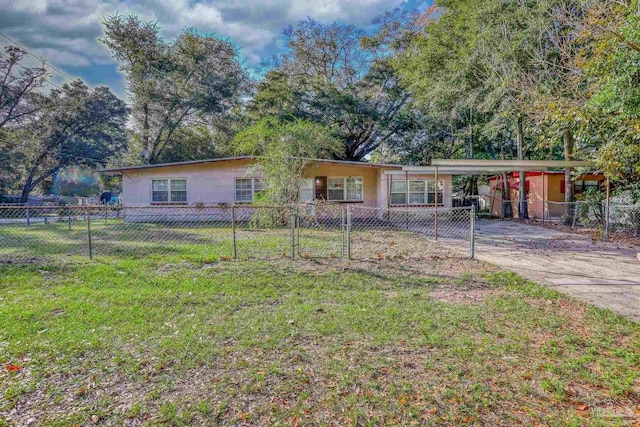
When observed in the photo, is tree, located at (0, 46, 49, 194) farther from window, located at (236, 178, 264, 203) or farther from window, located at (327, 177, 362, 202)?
window, located at (327, 177, 362, 202)

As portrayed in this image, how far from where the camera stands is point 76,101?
76.4ft

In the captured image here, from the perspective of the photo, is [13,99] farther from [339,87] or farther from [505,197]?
[505,197]

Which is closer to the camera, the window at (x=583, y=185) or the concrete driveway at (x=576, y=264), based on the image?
the concrete driveway at (x=576, y=264)

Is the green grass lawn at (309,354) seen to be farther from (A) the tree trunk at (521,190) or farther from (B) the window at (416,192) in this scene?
(A) the tree trunk at (521,190)

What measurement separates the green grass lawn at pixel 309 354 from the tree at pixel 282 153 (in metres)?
7.62

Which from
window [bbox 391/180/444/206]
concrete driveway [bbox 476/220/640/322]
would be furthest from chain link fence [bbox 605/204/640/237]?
window [bbox 391/180/444/206]

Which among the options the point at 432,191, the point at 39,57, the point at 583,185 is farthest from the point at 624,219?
the point at 39,57

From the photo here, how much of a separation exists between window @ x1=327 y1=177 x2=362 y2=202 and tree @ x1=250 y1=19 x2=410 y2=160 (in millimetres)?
6165

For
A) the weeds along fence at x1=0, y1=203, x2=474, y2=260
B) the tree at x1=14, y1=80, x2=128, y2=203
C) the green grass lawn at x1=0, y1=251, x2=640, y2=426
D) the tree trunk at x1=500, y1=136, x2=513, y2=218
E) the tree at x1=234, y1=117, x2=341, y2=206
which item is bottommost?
the green grass lawn at x1=0, y1=251, x2=640, y2=426

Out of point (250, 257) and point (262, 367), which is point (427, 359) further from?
point (250, 257)

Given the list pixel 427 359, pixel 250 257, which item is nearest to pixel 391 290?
pixel 427 359

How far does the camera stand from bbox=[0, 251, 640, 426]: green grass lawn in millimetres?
2242

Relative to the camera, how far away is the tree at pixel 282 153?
41.3 ft

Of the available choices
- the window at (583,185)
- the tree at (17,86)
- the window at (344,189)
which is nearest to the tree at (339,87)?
the window at (344,189)
